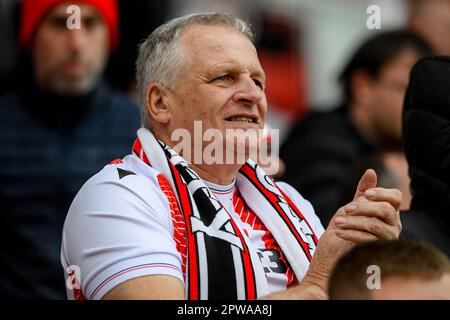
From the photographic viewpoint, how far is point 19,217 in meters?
4.50

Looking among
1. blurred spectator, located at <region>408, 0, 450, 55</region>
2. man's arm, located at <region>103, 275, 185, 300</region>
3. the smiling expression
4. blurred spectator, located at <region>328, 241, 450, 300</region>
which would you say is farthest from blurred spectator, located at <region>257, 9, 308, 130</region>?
blurred spectator, located at <region>328, 241, 450, 300</region>

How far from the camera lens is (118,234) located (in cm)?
281

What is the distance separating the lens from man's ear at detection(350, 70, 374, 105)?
5.58m

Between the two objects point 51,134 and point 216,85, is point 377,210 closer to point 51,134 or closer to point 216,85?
point 216,85

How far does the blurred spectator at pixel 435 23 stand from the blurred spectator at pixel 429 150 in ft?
10.1

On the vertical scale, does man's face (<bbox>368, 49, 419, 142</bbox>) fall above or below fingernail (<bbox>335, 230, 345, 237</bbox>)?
above

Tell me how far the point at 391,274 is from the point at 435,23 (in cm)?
458

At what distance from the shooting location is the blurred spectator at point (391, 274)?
7.70ft

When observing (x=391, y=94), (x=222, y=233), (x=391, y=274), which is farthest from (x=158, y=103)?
(x=391, y=94)

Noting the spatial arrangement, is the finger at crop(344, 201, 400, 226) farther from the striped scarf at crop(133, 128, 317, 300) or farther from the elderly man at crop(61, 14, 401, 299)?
the striped scarf at crop(133, 128, 317, 300)

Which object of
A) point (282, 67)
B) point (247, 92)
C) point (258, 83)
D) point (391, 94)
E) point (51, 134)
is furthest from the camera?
point (282, 67)

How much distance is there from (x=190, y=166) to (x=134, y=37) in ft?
10.2

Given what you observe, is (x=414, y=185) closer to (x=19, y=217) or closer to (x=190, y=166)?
(x=190, y=166)

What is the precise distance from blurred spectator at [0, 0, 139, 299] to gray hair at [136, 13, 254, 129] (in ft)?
3.99
